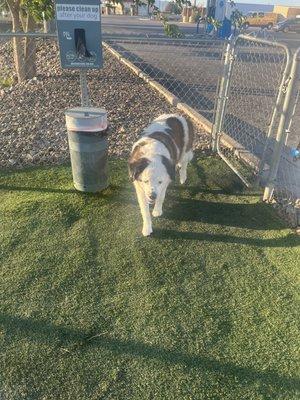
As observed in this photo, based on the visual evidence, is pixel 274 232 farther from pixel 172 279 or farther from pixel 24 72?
pixel 24 72

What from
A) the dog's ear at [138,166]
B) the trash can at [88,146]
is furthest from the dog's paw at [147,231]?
the trash can at [88,146]

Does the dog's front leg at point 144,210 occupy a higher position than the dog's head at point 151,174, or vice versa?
the dog's head at point 151,174

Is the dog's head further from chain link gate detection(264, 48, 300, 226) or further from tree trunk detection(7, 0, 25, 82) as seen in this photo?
tree trunk detection(7, 0, 25, 82)

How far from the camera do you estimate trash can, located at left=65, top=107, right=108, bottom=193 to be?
14.1ft

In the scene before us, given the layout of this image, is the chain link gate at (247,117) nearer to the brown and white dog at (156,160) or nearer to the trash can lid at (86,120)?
the brown and white dog at (156,160)

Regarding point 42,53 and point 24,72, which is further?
point 42,53

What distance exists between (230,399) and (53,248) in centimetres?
239

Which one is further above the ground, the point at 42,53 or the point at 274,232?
the point at 42,53

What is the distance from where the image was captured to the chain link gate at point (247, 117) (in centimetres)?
456

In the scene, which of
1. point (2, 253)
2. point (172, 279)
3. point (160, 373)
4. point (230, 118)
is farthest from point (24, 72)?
point (160, 373)

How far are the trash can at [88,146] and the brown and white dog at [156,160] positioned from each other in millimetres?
510

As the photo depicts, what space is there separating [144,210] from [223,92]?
273cm

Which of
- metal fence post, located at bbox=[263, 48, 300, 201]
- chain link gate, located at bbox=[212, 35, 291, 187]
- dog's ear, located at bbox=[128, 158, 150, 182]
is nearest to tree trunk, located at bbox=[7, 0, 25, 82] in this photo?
chain link gate, located at bbox=[212, 35, 291, 187]

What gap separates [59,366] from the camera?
280 cm
